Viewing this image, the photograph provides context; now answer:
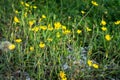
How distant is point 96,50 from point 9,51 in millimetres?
1062

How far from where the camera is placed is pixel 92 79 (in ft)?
11.4

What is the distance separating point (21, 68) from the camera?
340cm

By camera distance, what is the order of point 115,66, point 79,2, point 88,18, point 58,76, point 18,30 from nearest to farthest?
1. point 58,76
2. point 115,66
3. point 18,30
4. point 88,18
5. point 79,2

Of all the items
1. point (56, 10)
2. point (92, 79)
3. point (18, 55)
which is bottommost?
point (92, 79)

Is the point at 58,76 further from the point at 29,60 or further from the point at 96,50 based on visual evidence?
the point at 96,50

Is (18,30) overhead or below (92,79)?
overhead

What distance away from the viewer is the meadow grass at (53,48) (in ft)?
11.2

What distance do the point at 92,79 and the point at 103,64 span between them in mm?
279

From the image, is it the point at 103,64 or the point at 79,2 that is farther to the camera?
the point at 79,2

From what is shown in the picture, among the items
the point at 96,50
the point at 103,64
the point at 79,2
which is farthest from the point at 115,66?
the point at 79,2

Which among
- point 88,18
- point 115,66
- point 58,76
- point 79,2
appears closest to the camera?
point 58,76

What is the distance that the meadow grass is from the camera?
340cm

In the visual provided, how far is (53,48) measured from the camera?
3490 millimetres

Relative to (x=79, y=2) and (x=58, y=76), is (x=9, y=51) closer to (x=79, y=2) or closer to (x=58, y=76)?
(x=58, y=76)
